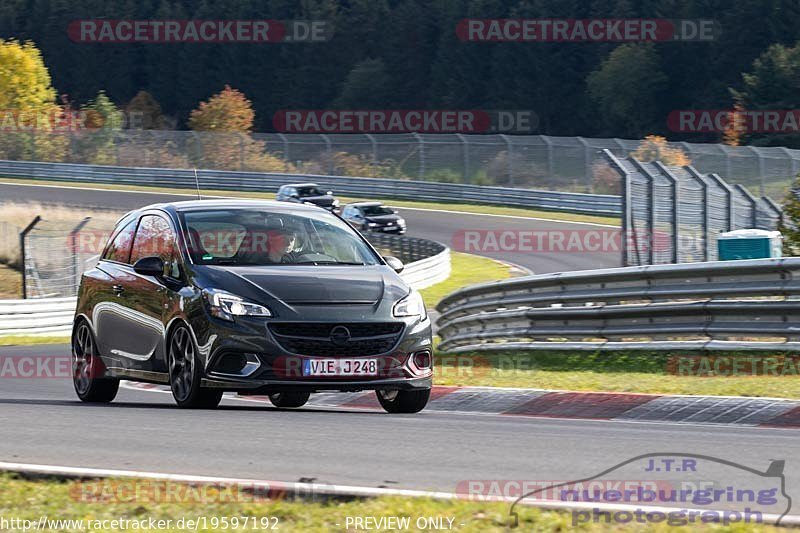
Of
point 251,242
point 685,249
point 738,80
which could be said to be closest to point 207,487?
point 251,242

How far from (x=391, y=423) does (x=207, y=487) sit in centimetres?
288

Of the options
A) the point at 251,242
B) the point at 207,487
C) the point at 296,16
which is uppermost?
the point at 296,16

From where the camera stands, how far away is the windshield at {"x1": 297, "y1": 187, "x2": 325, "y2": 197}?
4925 centimetres

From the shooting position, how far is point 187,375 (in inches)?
384

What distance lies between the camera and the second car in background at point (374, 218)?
44469mm

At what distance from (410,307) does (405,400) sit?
2.75 ft

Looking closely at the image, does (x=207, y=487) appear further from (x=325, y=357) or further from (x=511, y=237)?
(x=511, y=237)

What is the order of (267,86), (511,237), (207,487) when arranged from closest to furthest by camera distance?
(207,487) < (511,237) < (267,86)

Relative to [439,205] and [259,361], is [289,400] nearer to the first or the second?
[259,361]

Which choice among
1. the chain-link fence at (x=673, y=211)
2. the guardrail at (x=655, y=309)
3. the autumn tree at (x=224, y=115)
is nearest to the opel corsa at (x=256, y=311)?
the guardrail at (x=655, y=309)

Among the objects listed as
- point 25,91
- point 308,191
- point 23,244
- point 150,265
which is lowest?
point 150,265

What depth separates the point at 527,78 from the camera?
95.1 metres

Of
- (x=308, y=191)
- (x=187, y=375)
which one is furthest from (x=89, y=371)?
(x=308, y=191)

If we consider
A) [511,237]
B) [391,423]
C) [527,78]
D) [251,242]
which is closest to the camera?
[391,423]
